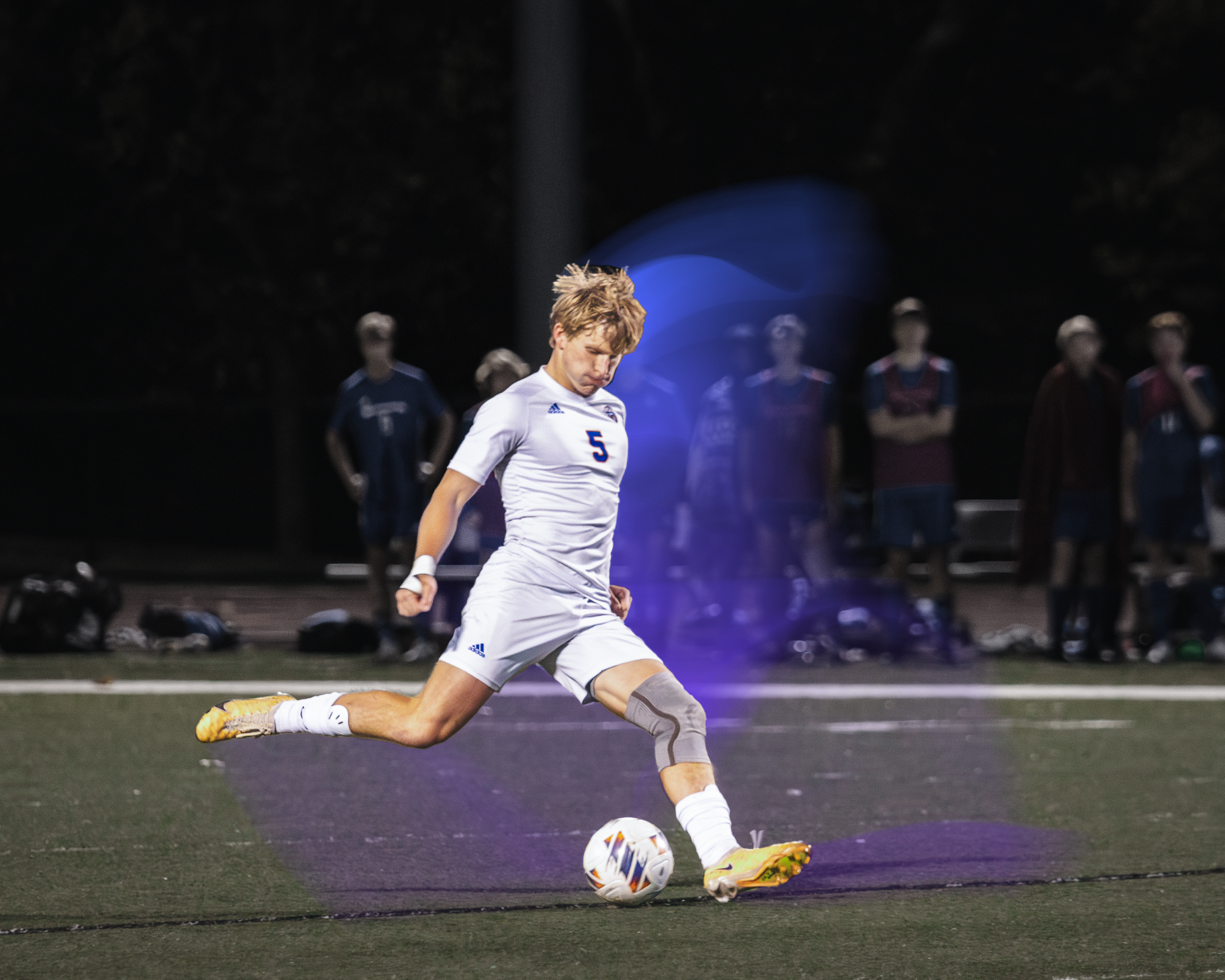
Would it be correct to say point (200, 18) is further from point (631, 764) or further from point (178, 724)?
point (631, 764)

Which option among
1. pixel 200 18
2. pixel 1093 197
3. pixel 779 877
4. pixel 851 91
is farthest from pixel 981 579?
pixel 779 877

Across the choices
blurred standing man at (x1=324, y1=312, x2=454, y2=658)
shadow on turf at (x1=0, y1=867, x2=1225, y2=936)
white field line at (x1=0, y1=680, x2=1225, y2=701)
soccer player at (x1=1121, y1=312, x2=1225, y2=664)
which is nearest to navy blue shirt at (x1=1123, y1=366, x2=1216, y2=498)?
soccer player at (x1=1121, y1=312, x2=1225, y2=664)

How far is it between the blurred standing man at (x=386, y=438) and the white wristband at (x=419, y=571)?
7176mm

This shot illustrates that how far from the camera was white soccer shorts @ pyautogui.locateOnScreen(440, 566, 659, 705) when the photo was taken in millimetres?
5613

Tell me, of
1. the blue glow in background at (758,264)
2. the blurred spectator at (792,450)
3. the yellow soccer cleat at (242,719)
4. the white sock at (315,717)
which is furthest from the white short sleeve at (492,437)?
the blue glow in background at (758,264)

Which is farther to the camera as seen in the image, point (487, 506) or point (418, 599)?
point (487, 506)

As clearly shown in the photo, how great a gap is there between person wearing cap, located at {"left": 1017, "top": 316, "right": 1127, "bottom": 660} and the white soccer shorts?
7479 millimetres

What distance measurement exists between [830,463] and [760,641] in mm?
1258

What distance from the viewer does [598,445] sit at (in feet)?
18.6

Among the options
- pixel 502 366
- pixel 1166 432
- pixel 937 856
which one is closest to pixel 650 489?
pixel 502 366

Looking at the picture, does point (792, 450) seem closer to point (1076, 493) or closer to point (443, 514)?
point (1076, 493)

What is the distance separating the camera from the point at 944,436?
12602 mm

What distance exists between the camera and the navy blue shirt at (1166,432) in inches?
492

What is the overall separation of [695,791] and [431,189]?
63.7 ft
